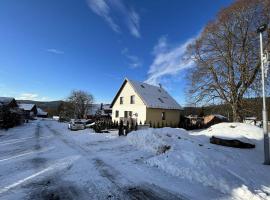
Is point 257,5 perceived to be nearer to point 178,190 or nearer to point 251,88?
point 251,88

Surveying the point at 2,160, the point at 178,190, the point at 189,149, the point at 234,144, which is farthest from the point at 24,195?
the point at 234,144

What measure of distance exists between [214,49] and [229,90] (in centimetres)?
468

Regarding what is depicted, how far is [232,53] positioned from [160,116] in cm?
1395

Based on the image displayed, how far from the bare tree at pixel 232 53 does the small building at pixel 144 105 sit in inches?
303

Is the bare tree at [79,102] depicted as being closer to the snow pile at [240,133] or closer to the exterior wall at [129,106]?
the exterior wall at [129,106]

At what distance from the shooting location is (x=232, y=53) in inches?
874

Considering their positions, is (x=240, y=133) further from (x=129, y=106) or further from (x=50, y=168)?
(x=129, y=106)

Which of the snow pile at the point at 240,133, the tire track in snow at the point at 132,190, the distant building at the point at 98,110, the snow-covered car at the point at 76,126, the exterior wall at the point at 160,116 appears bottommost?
the tire track in snow at the point at 132,190

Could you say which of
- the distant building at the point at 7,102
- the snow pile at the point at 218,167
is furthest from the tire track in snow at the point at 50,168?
the distant building at the point at 7,102

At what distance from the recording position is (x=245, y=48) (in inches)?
842

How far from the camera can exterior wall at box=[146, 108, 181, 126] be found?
30766mm

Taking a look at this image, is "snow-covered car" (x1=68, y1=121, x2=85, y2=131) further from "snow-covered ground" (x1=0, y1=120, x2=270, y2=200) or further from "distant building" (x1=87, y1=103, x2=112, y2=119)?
"distant building" (x1=87, y1=103, x2=112, y2=119)

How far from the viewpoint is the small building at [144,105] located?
30900 millimetres

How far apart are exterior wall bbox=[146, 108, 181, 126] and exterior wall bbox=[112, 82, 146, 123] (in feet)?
3.10
